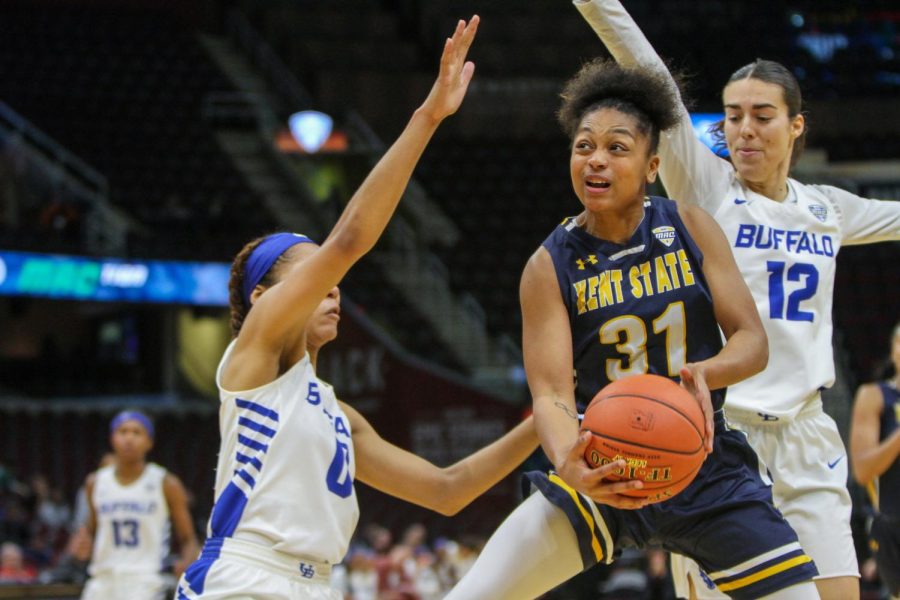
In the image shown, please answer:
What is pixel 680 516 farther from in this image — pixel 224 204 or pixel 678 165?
pixel 224 204

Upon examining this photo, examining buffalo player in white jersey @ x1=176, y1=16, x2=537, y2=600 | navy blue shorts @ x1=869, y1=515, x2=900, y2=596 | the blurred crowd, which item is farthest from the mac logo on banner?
buffalo player in white jersey @ x1=176, y1=16, x2=537, y2=600

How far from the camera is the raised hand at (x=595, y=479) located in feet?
A: 9.84

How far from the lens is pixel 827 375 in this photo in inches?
164

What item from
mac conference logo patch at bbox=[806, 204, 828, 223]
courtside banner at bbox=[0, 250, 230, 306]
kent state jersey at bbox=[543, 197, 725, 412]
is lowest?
kent state jersey at bbox=[543, 197, 725, 412]

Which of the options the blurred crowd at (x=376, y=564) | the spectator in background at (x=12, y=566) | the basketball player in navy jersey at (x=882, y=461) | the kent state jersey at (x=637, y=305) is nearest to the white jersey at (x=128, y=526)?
the blurred crowd at (x=376, y=564)

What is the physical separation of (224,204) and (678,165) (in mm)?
13412

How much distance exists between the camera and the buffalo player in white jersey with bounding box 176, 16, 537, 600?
126 inches

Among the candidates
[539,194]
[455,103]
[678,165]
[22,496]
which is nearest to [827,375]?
[678,165]

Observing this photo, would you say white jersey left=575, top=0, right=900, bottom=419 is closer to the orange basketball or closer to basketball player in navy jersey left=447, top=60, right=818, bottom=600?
basketball player in navy jersey left=447, top=60, right=818, bottom=600

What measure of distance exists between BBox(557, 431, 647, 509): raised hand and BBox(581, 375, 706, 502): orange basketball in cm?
2

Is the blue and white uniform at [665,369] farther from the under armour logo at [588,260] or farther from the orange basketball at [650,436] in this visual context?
the orange basketball at [650,436]

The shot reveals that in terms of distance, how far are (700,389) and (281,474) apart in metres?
1.08

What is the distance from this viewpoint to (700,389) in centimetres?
314

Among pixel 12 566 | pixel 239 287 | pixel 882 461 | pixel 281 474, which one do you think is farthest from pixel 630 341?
pixel 12 566
